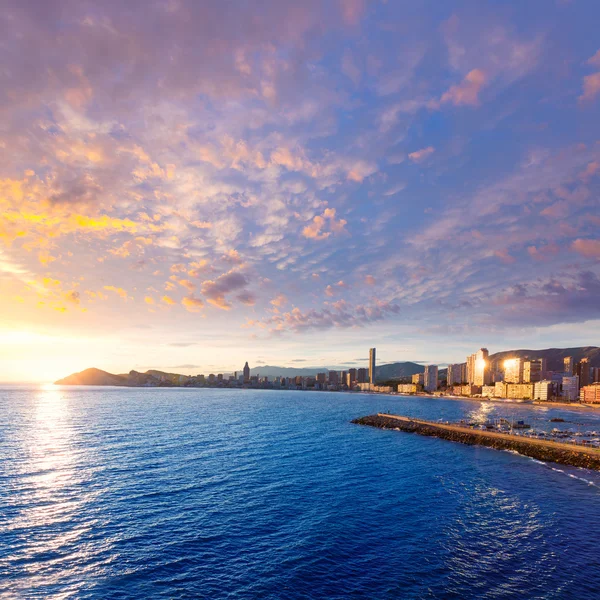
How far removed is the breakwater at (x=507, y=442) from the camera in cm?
7638

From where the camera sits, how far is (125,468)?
61.4m

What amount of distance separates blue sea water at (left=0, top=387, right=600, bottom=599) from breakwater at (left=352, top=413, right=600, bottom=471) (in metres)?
8.03

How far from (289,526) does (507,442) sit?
77.0 m

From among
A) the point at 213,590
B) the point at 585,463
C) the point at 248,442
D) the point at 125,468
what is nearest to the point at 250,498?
the point at 213,590

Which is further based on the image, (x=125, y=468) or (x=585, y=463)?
(x=585, y=463)

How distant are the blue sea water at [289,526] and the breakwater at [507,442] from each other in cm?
803

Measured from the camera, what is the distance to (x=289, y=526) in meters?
38.8

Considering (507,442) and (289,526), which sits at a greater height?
(289,526)

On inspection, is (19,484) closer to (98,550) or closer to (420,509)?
(98,550)

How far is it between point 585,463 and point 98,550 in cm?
8296

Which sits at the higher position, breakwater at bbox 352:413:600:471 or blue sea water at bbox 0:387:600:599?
blue sea water at bbox 0:387:600:599

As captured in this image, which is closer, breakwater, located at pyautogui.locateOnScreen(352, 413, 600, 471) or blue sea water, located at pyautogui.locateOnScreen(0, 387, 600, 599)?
blue sea water, located at pyautogui.locateOnScreen(0, 387, 600, 599)

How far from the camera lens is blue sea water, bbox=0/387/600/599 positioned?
2842 cm

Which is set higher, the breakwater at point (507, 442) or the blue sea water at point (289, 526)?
the blue sea water at point (289, 526)
